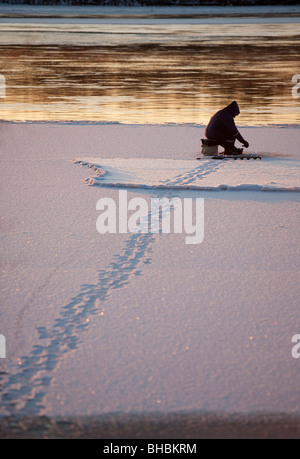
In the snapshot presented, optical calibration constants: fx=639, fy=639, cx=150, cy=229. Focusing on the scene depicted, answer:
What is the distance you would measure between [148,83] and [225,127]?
7611 mm

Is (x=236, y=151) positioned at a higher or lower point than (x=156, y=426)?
higher

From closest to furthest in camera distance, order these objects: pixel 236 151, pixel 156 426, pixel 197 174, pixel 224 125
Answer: pixel 156 426 < pixel 197 174 < pixel 224 125 < pixel 236 151

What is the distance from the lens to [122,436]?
2.37 metres

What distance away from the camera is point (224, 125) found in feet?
23.3

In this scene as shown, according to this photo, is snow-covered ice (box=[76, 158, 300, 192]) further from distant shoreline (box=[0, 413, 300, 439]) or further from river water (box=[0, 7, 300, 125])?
distant shoreline (box=[0, 413, 300, 439])

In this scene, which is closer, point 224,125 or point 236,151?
point 224,125

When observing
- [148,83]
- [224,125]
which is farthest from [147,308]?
[148,83]

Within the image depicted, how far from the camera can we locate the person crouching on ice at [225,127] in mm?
7082

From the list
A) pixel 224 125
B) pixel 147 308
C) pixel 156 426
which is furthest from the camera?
pixel 224 125

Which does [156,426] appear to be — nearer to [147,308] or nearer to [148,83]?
[147,308]

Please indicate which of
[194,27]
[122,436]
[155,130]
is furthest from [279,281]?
[194,27]

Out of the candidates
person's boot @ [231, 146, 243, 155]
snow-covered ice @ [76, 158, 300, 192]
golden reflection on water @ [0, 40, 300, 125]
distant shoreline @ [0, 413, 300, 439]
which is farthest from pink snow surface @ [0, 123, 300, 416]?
golden reflection on water @ [0, 40, 300, 125]

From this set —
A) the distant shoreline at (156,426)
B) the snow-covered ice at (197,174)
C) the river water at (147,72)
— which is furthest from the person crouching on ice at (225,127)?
the distant shoreline at (156,426)
